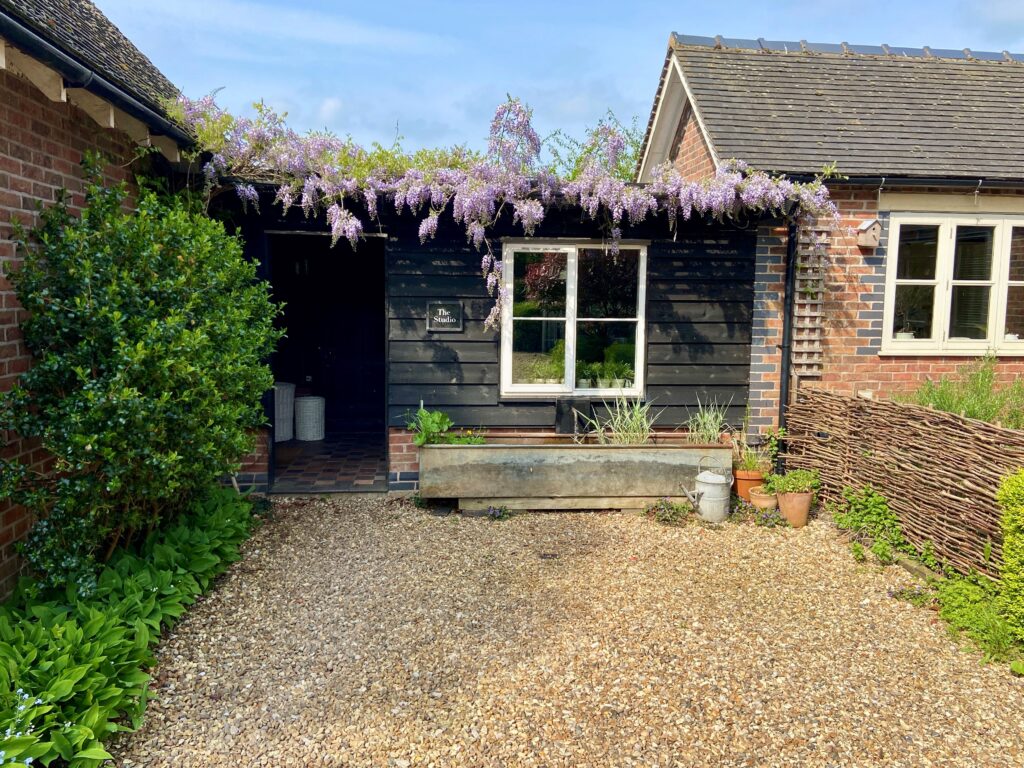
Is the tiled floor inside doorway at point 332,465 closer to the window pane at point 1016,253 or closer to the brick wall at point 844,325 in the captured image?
the brick wall at point 844,325

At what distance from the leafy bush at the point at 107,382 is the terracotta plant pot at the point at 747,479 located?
4.33m

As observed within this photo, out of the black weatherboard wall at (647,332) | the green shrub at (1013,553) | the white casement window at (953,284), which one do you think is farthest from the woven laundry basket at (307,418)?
the green shrub at (1013,553)

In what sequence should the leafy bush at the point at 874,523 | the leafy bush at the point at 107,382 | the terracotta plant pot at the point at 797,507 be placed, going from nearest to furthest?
1. the leafy bush at the point at 107,382
2. the leafy bush at the point at 874,523
3. the terracotta plant pot at the point at 797,507

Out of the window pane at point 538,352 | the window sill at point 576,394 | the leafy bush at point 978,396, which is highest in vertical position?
the window pane at point 538,352

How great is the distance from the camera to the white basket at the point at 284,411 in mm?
8758

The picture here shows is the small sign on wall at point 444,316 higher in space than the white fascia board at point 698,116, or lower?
Result: lower

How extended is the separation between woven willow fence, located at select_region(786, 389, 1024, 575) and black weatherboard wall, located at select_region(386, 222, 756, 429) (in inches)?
37.2

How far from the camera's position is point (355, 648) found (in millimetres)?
3750

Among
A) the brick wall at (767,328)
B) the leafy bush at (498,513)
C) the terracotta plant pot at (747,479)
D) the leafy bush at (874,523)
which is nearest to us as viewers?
the leafy bush at (874,523)

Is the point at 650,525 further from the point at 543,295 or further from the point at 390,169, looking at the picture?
the point at 390,169

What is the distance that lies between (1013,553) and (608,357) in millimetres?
3688

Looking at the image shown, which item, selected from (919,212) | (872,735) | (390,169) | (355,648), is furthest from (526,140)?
(872,735)

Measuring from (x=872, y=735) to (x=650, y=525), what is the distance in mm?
2940

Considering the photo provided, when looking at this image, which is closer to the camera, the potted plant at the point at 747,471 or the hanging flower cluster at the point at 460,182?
the hanging flower cluster at the point at 460,182
